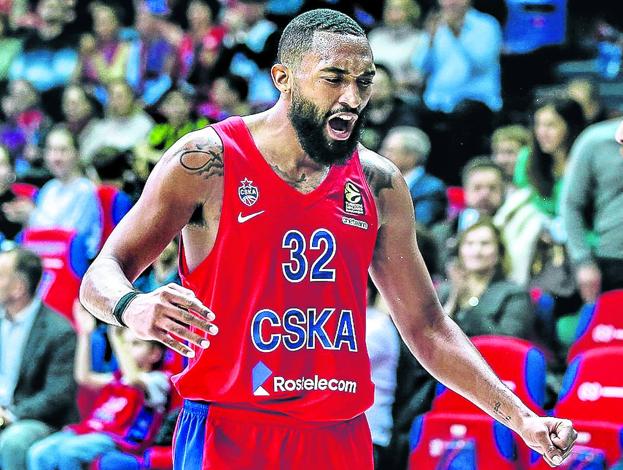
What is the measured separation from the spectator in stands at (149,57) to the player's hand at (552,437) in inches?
246

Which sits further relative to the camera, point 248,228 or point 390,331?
point 390,331

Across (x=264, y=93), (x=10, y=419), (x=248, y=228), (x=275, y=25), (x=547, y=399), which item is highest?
(x=275, y=25)

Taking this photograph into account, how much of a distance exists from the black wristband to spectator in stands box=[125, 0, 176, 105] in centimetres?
611

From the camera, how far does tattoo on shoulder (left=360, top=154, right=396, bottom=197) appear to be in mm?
3472

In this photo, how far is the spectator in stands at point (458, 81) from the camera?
7.14 meters

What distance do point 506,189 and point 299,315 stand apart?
3673mm

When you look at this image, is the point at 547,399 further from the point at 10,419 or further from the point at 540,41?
the point at 10,419

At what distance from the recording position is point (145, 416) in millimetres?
6973

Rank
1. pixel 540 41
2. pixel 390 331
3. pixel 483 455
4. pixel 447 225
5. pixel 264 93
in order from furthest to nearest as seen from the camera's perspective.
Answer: pixel 264 93, pixel 540 41, pixel 447 225, pixel 390 331, pixel 483 455

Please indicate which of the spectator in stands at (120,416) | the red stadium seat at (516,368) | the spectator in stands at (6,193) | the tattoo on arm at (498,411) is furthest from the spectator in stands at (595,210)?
the spectator in stands at (6,193)

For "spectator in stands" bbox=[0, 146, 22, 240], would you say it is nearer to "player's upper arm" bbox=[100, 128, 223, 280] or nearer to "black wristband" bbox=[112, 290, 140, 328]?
"player's upper arm" bbox=[100, 128, 223, 280]

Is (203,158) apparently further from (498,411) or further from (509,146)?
(509,146)

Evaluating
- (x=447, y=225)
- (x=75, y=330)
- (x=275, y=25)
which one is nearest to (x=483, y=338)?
(x=447, y=225)

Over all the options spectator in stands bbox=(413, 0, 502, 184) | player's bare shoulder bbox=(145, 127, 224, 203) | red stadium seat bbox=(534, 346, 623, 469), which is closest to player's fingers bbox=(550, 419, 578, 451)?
player's bare shoulder bbox=(145, 127, 224, 203)
